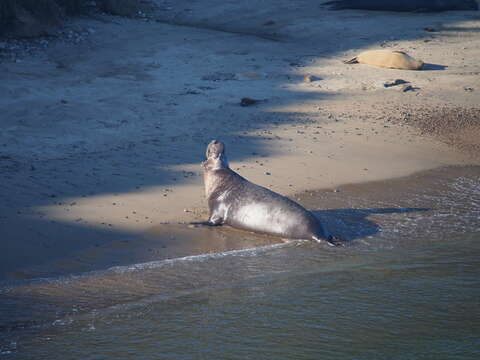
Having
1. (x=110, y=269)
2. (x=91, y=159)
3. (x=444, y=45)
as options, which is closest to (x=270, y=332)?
(x=110, y=269)

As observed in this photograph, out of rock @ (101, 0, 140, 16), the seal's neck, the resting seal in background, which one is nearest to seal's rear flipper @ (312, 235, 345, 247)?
the seal's neck

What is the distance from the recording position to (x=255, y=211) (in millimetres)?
6211

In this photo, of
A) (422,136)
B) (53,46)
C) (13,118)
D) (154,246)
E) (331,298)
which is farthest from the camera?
(53,46)

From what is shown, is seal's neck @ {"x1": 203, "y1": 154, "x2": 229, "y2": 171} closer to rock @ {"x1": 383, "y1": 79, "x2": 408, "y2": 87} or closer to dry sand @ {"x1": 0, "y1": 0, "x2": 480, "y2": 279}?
dry sand @ {"x1": 0, "y1": 0, "x2": 480, "y2": 279}

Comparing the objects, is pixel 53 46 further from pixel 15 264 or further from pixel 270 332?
pixel 270 332

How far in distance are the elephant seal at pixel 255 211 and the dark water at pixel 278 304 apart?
146 mm

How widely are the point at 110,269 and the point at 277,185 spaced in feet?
8.25

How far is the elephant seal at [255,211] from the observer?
6035 mm

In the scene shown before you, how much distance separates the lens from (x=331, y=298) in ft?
17.0

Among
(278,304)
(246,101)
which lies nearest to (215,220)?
(278,304)

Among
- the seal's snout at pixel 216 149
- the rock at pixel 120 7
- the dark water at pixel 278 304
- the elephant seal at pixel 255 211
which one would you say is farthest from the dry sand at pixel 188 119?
the dark water at pixel 278 304

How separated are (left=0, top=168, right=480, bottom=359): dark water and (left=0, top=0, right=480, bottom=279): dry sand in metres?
0.75

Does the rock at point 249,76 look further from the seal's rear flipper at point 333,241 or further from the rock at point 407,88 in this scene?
the seal's rear flipper at point 333,241

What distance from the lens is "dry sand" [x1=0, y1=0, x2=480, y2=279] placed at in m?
6.50
